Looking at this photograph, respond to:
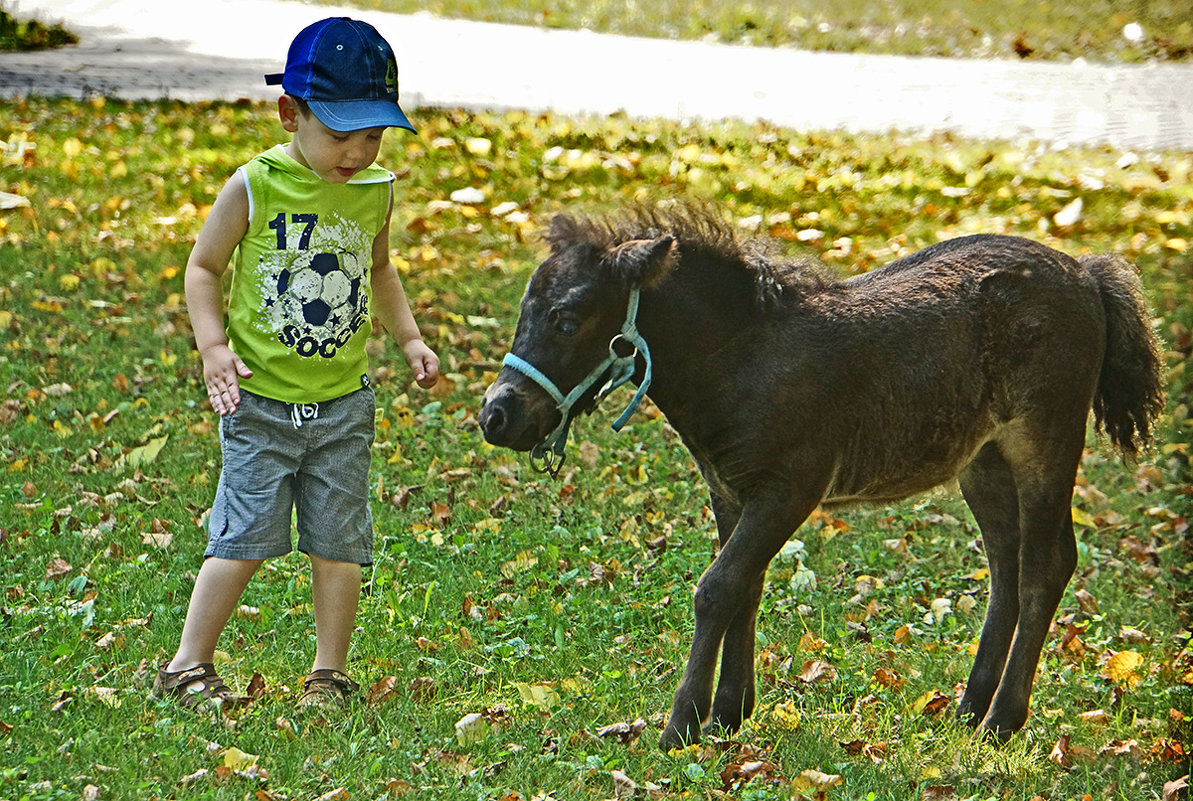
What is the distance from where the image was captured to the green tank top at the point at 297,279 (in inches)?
153

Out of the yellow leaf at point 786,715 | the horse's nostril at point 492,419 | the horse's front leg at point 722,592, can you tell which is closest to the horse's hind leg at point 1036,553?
the yellow leaf at point 786,715

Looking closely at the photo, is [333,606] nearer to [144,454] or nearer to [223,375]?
[223,375]

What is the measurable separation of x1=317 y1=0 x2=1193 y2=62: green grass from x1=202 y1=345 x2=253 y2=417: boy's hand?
14.7 metres

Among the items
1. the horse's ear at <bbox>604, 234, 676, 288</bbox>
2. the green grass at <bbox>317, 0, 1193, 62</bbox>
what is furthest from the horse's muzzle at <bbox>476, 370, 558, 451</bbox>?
the green grass at <bbox>317, 0, 1193, 62</bbox>

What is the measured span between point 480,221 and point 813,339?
20.4ft

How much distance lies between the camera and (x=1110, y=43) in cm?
1772

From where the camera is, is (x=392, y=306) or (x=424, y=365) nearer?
(x=424, y=365)

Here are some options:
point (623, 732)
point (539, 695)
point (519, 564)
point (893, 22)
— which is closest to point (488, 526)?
point (519, 564)

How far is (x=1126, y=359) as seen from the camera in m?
4.45

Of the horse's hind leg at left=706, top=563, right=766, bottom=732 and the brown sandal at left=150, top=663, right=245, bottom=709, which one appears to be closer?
the brown sandal at left=150, top=663, right=245, bottom=709

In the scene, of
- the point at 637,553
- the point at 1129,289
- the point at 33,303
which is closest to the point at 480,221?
the point at 33,303

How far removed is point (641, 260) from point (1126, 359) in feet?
6.35

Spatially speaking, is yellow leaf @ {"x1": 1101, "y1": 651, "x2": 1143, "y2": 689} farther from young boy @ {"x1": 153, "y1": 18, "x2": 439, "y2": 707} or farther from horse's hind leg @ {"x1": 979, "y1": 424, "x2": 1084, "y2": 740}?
young boy @ {"x1": 153, "y1": 18, "x2": 439, "y2": 707}

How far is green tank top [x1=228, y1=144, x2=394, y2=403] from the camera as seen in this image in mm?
3887
